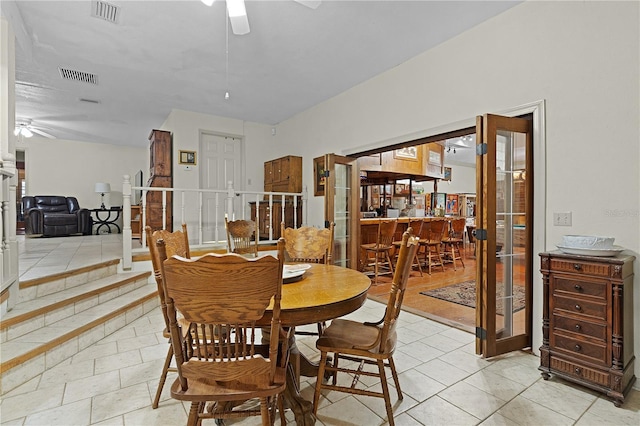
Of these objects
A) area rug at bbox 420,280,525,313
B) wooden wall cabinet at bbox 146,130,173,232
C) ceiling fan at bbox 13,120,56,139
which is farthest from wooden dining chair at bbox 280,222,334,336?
ceiling fan at bbox 13,120,56,139

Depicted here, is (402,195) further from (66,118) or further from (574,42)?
(66,118)

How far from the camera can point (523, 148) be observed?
2631 millimetres

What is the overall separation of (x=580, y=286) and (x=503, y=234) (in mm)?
696

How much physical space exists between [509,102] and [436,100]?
2.56 ft

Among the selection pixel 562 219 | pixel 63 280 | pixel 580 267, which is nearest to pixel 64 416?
pixel 63 280

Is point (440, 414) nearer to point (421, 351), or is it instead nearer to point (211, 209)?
point (421, 351)

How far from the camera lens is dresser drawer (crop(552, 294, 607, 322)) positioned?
195 centimetres

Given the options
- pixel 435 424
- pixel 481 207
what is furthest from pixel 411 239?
pixel 481 207

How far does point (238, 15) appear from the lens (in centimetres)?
223

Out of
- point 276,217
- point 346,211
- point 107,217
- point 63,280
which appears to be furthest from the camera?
point 107,217

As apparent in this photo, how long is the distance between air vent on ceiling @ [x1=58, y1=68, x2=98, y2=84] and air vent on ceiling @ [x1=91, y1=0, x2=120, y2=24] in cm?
168

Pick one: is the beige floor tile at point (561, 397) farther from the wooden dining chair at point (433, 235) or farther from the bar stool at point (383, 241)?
the wooden dining chair at point (433, 235)

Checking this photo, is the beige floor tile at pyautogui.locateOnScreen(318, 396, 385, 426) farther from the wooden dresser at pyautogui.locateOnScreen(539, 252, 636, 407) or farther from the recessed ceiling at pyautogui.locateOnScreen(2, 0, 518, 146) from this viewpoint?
the recessed ceiling at pyautogui.locateOnScreen(2, 0, 518, 146)

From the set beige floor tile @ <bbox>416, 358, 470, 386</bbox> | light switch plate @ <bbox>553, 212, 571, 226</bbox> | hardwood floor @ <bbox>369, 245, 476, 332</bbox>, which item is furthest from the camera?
hardwood floor @ <bbox>369, 245, 476, 332</bbox>
